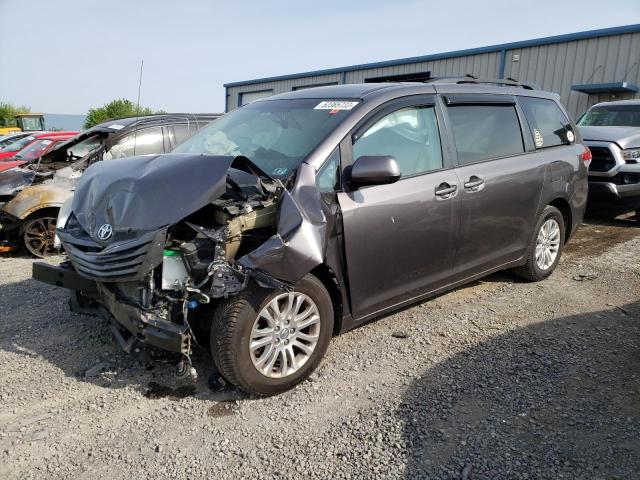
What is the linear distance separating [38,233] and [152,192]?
429 centimetres

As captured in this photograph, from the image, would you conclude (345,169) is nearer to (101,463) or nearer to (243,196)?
(243,196)

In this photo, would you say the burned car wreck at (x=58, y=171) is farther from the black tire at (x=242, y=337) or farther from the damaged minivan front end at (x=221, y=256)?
the black tire at (x=242, y=337)

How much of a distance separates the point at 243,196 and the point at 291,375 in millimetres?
1155

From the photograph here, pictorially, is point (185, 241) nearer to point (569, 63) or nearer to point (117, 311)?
point (117, 311)

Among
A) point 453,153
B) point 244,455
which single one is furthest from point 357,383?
point 453,153

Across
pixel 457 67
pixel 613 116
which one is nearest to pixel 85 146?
pixel 613 116

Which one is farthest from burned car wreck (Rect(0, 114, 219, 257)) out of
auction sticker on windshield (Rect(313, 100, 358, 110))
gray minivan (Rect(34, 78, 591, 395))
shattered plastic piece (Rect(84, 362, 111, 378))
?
auction sticker on windshield (Rect(313, 100, 358, 110))

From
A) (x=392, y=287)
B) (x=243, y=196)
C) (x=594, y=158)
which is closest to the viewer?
(x=243, y=196)

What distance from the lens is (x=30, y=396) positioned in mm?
3139

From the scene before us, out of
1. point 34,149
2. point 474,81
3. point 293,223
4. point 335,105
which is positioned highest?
point 474,81

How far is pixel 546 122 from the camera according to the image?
16.8 feet

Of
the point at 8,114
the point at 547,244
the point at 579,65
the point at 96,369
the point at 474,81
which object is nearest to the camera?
the point at 96,369

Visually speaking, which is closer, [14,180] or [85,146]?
[14,180]

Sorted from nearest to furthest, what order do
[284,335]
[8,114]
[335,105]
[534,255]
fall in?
[284,335] → [335,105] → [534,255] → [8,114]
